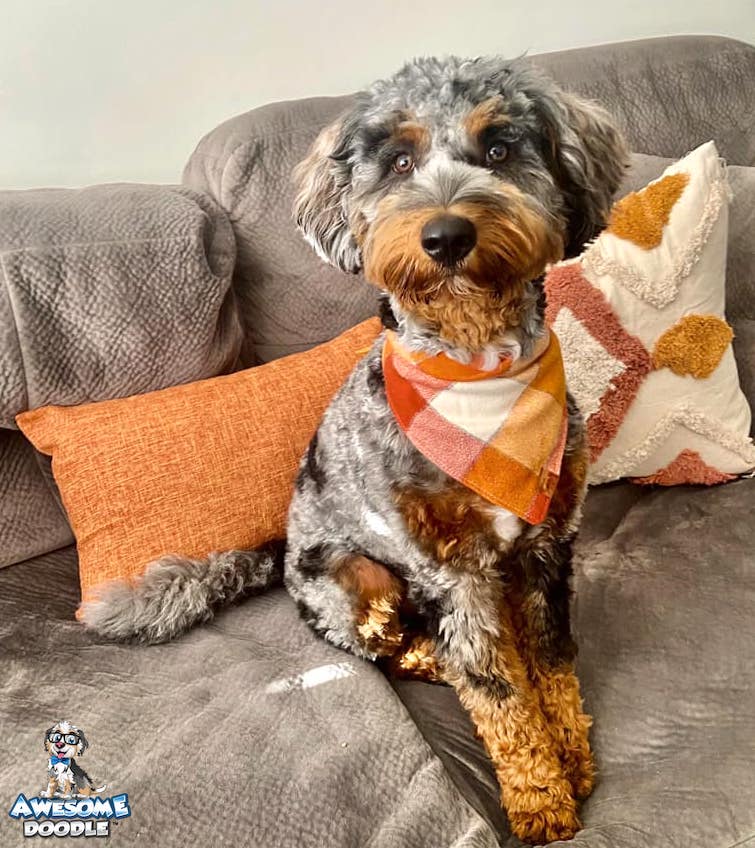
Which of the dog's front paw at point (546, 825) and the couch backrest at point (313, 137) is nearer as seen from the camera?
the dog's front paw at point (546, 825)

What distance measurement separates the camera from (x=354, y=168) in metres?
1.48

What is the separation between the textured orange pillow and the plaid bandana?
1.49 ft

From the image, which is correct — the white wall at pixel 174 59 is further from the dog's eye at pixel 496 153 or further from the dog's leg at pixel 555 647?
the dog's leg at pixel 555 647

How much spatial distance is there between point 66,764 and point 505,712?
782mm

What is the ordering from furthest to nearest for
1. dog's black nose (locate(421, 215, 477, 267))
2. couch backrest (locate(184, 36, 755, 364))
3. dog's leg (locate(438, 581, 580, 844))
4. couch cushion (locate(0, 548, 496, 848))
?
couch backrest (locate(184, 36, 755, 364))
dog's leg (locate(438, 581, 580, 844))
couch cushion (locate(0, 548, 496, 848))
dog's black nose (locate(421, 215, 477, 267))

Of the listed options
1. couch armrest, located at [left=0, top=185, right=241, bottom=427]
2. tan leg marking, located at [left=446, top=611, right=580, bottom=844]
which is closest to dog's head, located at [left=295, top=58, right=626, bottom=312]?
couch armrest, located at [left=0, top=185, right=241, bottom=427]

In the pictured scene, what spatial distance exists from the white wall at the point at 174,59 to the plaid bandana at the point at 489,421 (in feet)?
3.97

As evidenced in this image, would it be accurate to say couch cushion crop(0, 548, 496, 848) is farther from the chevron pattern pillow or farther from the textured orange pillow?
the chevron pattern pillow

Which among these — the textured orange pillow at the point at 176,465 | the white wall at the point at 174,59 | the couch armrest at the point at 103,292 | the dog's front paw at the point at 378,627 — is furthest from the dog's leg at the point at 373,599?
the white wall at the point at 174,59

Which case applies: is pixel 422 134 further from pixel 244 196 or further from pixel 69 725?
pixel 69 725

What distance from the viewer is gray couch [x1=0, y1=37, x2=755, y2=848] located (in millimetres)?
1380

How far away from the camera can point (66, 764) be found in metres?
1.44

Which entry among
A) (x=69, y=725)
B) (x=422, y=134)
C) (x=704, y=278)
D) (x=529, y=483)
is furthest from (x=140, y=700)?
(x=704, y=278)

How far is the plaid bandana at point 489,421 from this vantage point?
1.49m
